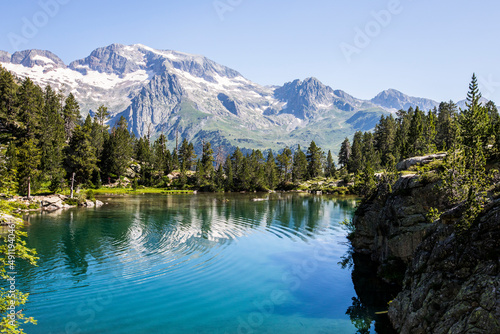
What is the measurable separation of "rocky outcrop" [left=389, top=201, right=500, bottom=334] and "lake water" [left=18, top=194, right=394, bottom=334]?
5593mm

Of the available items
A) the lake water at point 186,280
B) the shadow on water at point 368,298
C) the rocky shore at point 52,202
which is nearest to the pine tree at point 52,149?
the rocky shore at point 52,202

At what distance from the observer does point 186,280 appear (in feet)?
91.0

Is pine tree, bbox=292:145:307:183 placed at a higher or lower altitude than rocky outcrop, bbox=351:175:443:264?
higher

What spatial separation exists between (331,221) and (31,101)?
116 metres

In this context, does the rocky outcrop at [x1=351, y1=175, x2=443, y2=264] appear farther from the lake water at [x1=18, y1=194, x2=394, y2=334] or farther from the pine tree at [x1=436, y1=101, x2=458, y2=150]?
the pine tree at [x1=436, y1=101, x2=458, y2=150]

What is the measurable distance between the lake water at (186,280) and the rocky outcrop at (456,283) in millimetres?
5593

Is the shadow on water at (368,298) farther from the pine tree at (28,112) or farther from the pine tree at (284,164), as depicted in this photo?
the pine tree at (284,164)

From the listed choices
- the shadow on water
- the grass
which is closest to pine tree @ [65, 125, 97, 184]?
the grass

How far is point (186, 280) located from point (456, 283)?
71.6 feet

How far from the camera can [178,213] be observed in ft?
225

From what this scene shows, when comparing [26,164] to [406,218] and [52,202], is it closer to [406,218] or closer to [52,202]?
[52,202]

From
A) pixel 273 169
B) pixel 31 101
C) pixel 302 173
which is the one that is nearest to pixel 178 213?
pixel 31 101

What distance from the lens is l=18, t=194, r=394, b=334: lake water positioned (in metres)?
20.3

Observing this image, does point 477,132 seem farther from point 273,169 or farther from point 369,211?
point 273,169
